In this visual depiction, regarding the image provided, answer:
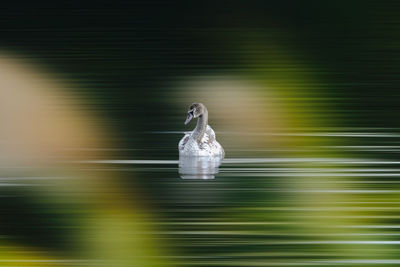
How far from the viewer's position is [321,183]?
2473mm

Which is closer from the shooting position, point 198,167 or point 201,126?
point 198,167

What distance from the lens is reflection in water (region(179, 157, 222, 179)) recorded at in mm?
2594

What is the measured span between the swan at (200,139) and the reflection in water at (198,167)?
0.01 meters

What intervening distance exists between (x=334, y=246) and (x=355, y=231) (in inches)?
2.9

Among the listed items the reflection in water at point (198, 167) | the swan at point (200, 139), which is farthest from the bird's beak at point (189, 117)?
the reflection in water at point (198, 167)

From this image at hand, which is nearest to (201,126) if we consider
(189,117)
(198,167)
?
(189,117)

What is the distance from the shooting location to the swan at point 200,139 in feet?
9.13

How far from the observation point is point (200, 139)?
2.86 meters

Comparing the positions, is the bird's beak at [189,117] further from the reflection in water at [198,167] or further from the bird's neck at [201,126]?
the reflection in water at [198,167]

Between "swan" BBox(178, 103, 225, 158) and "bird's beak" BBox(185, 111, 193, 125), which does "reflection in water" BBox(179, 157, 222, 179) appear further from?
"bird's beak" BBox(185, 111, 193, 125)

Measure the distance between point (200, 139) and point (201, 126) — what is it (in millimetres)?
75

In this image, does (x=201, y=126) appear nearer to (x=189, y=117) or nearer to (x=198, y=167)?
(x=189, y=117)

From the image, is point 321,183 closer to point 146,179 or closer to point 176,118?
point 146,179

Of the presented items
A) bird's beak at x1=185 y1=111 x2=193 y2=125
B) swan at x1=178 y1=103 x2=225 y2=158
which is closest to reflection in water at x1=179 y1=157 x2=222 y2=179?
swan at x1=178 y1=103 x2=225 y2=158
